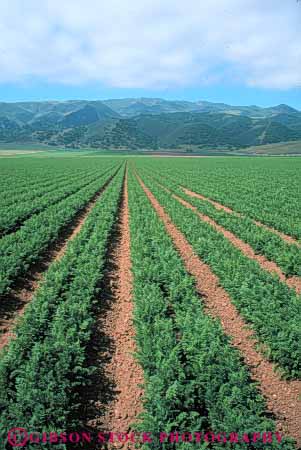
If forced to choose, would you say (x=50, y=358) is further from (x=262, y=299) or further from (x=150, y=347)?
(x=262, y=299)

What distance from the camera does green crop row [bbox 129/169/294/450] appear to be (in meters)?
4.00

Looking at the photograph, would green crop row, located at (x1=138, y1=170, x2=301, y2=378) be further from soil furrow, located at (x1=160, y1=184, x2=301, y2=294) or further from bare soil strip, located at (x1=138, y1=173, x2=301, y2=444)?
soil furrow, located at (x1=160, y1=184, x2=301, y2=294)

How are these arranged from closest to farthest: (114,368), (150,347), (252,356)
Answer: (150,347)
(114,368)
(252,356)

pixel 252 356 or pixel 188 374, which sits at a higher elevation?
pixel 188 374

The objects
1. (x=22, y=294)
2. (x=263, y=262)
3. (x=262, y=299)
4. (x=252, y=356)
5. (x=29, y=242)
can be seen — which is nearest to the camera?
(x=252, y=356)

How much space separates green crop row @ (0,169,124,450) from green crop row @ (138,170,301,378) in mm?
3884

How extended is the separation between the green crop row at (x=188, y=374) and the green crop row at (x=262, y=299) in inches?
35.8

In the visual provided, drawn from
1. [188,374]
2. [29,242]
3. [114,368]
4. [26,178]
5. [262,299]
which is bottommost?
[114,368]

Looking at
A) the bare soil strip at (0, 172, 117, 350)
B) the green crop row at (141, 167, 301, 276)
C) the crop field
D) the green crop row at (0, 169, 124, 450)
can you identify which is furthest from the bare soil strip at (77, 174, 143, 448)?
the green crop row at (141, 167, 301, 276)

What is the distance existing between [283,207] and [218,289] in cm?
1278

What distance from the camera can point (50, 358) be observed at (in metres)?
5.16

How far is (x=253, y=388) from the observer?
15.7 feet

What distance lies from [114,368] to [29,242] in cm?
726

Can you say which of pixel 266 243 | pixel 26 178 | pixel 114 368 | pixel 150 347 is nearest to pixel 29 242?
pixel 114 368
